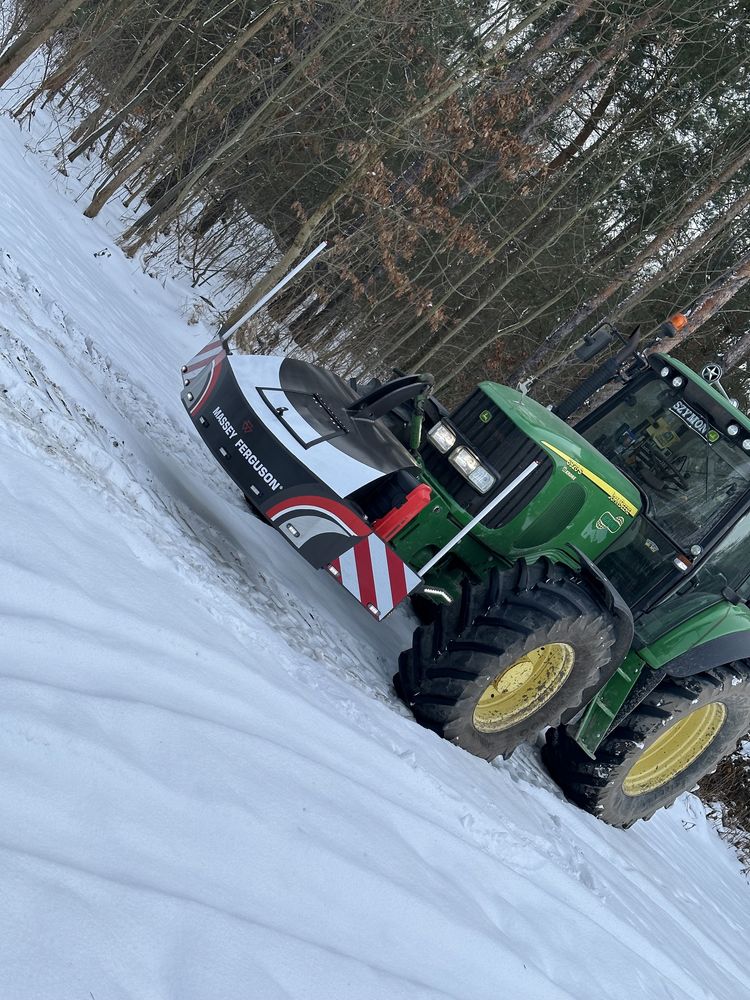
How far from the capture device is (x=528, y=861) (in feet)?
16.1

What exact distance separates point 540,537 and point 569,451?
0.54 metres

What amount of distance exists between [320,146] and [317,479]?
9.79 metres

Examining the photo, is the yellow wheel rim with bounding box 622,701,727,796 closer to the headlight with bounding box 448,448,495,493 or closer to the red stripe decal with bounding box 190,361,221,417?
the headlight with bounding box 448,448,495,493

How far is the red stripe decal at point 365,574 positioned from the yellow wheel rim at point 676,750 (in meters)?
2.92

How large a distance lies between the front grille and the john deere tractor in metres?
0.01

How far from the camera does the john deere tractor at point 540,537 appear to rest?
5562 mm

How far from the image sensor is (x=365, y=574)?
5469mm

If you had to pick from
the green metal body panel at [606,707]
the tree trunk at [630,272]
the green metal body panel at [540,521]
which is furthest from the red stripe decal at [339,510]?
the tree trunk at [630,272]

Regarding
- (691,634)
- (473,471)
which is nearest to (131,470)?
(473,471)

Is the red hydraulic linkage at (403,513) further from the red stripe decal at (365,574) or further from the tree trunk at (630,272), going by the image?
the tree trunk at (630,272)

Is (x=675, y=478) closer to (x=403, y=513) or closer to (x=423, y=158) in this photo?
(x=403, y=513)

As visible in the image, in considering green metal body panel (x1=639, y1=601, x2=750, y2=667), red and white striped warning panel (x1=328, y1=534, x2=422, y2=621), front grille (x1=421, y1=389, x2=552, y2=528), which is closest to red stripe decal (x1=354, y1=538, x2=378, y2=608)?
red and white striped warning panel (x1=328, y1=534, x2=422, y2=621)

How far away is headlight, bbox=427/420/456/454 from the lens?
6.20 meters

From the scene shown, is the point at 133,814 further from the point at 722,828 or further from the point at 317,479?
the point at 722,828
